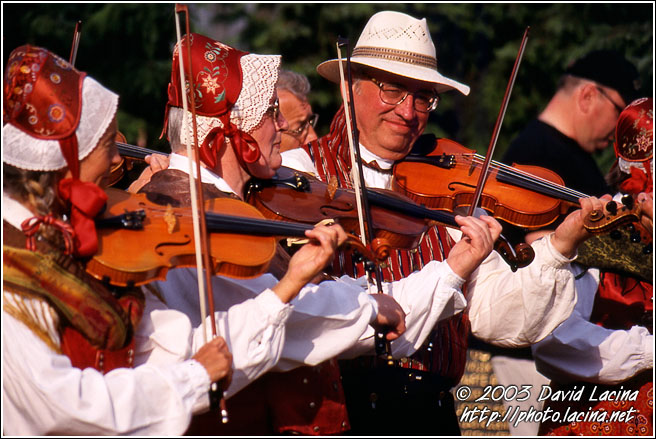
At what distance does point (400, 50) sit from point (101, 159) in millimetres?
1705

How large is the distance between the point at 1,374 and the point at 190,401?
462mm

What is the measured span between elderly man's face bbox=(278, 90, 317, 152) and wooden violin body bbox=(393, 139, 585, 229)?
1162mm

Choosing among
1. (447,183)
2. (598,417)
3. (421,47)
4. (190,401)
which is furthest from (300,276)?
(598,417)

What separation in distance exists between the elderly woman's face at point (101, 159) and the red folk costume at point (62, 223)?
0.02m

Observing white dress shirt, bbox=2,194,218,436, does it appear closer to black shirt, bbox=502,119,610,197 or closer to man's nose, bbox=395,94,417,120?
man's nose, bbox=395,94,417,120

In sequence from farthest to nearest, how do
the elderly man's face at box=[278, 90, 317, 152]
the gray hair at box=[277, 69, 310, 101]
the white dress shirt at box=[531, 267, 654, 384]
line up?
1. the gray hair at box=[277, 69, 310, 101]
2. the elderly man's face at box=[278, 90, 317, 152]
3. the white dress shirt at box=[531, 267, 654, 384]

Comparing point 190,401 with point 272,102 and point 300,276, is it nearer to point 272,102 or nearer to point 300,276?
point 300,276

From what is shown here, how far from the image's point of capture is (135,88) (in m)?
7.79

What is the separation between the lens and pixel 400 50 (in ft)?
13.4

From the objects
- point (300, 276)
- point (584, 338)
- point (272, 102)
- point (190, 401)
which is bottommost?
point (584, 338)

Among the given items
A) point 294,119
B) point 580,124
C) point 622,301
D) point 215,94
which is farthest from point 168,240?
point 580,124

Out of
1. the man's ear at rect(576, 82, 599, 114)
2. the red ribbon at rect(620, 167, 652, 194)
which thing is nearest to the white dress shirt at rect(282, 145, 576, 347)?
the red ribbon at rect(620, 167, 652, 194)

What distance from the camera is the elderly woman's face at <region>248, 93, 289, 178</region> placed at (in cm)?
334

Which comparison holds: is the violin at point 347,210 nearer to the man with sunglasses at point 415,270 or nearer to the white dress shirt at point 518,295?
the man with sunglasses at point 415,270
